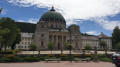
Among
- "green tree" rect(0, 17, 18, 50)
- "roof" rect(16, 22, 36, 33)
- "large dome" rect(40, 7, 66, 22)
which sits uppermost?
"large dome" rect(40, 7, 66, 22)

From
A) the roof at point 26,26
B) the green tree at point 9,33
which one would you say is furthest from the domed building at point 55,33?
the green tree at point 9,33

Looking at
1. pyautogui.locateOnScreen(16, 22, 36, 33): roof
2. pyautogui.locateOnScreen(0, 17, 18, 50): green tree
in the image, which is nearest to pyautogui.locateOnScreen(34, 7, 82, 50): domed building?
pyautogui.locateOnScreen(16, 22, 36, 33): roof

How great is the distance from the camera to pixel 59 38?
84.0 meters

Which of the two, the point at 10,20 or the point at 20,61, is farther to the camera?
the point at 10,20

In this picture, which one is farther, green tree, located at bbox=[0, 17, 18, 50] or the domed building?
the domed building

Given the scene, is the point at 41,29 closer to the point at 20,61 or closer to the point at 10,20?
the point at 10,20

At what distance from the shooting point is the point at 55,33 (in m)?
78.6

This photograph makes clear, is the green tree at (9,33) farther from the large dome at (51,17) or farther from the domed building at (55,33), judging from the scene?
the large dome at (51,17)

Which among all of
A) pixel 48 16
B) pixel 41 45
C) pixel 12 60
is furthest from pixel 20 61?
pixel 48 16

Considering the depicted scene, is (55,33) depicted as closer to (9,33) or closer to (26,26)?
(9,33)

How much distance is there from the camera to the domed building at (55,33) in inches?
2889

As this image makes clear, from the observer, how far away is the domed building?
241ft

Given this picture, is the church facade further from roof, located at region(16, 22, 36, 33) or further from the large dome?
roof, located at region(16, 22, 36, 33)

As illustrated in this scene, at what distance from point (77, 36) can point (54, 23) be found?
18353mm
